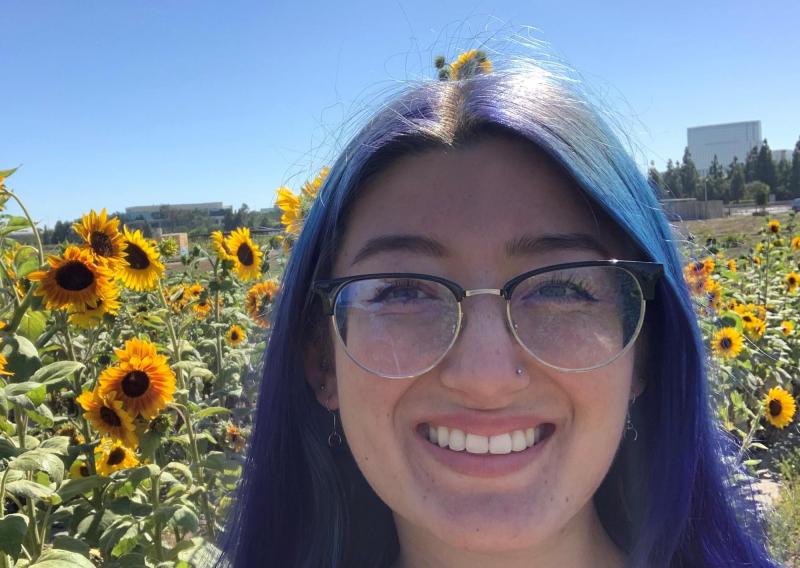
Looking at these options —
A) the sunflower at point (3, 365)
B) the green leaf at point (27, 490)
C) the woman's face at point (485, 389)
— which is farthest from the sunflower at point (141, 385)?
the woman's face at point (485, 389)

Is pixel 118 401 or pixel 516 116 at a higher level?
pixel 516 116

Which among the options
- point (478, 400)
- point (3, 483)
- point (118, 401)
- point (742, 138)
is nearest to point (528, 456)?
point (478, 400)

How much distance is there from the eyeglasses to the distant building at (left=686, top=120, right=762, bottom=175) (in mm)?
88286

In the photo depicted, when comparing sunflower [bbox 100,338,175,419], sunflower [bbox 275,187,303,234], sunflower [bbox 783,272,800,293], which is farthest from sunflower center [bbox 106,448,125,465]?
sunflower [bbox 783,272,800,293]

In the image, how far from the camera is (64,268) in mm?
1982

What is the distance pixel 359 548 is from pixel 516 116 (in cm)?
77

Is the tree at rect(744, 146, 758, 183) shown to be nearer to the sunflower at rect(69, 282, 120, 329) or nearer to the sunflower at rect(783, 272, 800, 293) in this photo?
the sunflower at rect(783, 272, 800, 293)

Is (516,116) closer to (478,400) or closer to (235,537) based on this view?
(478,400)

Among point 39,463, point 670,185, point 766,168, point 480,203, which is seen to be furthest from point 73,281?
point 766,168

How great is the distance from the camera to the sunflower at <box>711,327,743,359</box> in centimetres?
339

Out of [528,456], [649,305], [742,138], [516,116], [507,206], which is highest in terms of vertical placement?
[742,138]

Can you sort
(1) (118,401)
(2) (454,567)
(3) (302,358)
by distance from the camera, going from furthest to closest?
1. (1) (118,401)
2. (3) (302,358)
3. (2) (454,567)

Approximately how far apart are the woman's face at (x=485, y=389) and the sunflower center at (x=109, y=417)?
1.18m

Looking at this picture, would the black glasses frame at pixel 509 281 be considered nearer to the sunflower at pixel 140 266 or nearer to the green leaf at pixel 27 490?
the green leaf at pixel 27 490
